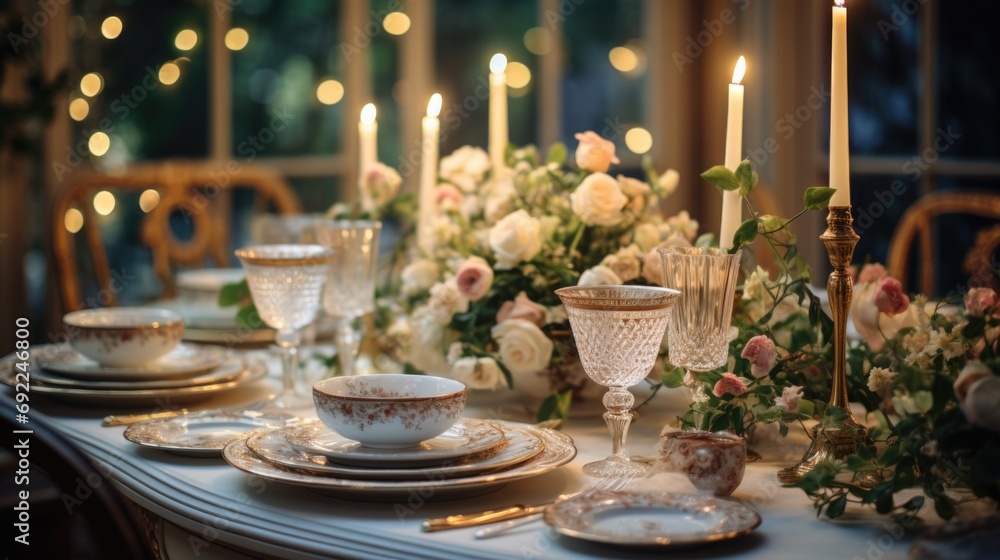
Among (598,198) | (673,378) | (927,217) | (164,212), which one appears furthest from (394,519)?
(164,212)

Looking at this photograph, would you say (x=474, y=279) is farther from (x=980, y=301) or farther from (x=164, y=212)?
(x=164, y=212)

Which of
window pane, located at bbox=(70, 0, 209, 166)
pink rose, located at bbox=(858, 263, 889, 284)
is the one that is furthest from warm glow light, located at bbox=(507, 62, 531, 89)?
pink rose, located at bbox=(858, 263, 889, 284)

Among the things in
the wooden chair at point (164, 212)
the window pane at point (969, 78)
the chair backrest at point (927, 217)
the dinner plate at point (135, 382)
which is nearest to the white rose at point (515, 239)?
the dinner plate at point (135, 382)

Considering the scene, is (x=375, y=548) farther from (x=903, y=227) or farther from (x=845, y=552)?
(x=903, y=227)

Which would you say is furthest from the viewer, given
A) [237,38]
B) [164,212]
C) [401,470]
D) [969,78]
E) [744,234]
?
[237,38]

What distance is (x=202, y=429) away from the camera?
124 cm

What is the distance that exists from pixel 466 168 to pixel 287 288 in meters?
0.37

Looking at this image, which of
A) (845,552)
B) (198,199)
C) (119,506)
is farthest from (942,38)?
(119,506)

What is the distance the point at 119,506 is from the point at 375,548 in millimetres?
202

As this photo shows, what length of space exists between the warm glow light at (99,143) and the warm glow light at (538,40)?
5.05ft

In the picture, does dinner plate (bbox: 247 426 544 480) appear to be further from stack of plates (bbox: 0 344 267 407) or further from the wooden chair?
the wooden chair

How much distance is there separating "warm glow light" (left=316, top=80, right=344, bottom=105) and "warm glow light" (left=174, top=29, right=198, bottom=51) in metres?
0.47

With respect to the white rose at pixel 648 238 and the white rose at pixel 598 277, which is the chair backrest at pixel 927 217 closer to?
the white rose at pixel 648 238

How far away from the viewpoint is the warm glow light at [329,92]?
3930mm
